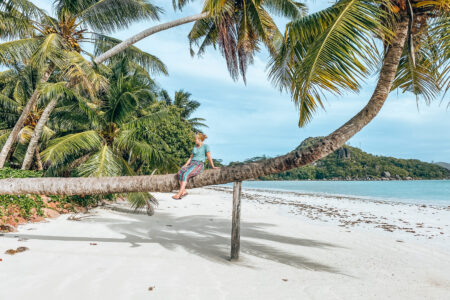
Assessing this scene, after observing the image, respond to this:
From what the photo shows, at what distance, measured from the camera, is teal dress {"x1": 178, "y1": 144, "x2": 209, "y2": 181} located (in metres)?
4.57

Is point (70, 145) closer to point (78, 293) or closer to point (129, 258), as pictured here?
point (129, 258)

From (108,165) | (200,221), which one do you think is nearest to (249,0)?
(108,165)

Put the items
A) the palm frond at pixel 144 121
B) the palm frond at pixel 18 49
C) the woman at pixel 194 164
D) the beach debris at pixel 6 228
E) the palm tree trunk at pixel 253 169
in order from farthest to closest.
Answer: the palm frond at pixel 18 49, the palm frond at pixel 144 121, the beach debris at pixel 6 228, the woman at pixel 194 164, the palm tree trunk at pixel 253 169

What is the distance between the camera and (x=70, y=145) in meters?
8.88

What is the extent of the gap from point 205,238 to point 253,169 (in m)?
3.71

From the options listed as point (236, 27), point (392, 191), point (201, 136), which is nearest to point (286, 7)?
point (236, 27)

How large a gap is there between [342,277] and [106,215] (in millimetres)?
8368

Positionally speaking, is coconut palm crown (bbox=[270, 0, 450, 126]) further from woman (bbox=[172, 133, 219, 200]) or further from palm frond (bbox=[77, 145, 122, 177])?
palm frond (bbox=[77, 145, 122, 177])

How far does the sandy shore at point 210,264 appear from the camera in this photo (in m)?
3.85

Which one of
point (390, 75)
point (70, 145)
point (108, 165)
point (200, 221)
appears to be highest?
point (390, 75)

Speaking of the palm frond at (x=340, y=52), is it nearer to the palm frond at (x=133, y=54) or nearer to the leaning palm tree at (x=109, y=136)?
the leaning palm tree at (x=109, y=136)

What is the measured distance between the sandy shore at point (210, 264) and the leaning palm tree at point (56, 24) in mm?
6589

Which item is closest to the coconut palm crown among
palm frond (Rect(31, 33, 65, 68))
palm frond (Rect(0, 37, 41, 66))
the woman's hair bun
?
the woman's hair bun

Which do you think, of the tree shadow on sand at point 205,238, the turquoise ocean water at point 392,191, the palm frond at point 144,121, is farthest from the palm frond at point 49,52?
the turquoise ocean water at point 392,191
